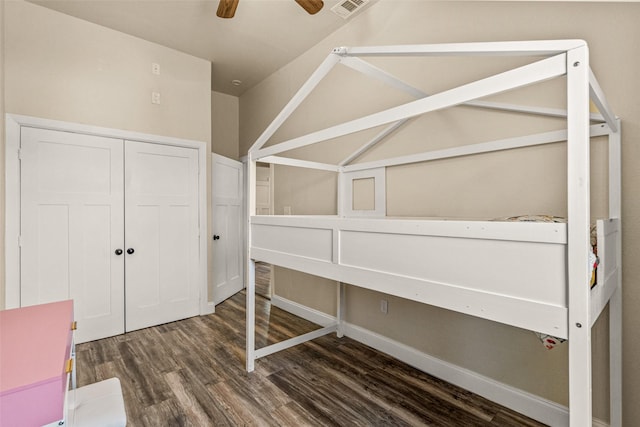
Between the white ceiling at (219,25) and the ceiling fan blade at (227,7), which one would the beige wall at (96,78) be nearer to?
the white ceiling at (219,25)

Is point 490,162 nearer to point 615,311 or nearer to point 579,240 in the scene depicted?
point 615,311

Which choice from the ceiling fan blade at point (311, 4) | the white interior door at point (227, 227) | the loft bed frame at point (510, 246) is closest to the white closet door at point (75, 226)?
the white interior door at point (227, 227)

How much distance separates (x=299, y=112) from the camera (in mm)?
3387

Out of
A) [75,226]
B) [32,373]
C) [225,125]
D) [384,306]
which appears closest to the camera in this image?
[32,373]

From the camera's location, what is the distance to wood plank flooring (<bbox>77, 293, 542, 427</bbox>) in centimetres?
171

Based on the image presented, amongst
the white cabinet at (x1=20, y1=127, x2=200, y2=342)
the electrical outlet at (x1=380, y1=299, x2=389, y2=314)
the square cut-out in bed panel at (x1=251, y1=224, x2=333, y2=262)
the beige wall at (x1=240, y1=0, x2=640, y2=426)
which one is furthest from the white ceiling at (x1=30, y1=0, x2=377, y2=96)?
the electrical outlet at (x1=380, y1=299, x2=389, y2=314)

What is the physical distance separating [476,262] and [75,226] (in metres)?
3.12

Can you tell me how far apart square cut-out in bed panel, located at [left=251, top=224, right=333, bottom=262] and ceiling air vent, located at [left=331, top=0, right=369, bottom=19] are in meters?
1.88

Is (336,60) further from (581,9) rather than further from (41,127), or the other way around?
(41,127)

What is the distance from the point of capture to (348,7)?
8.37ft

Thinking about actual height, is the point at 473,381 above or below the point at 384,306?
below

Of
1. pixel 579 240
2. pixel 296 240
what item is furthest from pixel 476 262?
pixel 296 240

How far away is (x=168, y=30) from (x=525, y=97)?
9.74 feet

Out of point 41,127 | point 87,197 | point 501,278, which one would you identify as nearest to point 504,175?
point 501,278
